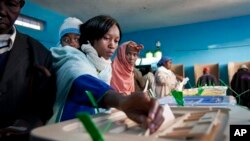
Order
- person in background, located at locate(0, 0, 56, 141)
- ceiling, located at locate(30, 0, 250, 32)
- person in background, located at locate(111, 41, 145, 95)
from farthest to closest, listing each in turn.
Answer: ceiling, located at locate(30, 0, 250, 32), person in background, located at locate(111, 41, 145, 95), person in background, located at locate(0, 0, 56, 141)

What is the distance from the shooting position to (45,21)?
4645 millimetres

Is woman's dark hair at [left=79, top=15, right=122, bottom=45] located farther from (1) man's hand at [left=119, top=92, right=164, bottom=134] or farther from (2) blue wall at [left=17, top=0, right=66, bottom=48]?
(2) blue wall at [left=17, top=0, right=66, bottom=48]

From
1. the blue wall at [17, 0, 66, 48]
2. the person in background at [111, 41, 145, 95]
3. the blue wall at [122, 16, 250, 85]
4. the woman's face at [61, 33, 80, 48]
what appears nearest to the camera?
the woman's face at [61, 33, 80, 48]

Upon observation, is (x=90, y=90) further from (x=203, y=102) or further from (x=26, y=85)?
(x=203, y=102)

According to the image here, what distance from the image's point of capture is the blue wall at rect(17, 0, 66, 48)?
4.25 metres

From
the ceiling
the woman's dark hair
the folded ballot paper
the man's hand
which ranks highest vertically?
the ceiling

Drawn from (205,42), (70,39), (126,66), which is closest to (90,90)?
(70,39)

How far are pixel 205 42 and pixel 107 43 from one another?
→ 207 inches

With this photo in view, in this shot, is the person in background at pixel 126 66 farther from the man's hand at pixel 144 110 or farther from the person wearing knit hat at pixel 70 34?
the man's hand at pixel 144 110

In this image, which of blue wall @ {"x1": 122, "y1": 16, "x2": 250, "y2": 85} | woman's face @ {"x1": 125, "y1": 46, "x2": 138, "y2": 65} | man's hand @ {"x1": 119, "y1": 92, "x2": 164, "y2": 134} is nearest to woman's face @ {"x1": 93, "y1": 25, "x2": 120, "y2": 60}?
man's hand @ {"x1": 119, "y1": 92, "x2": 164, "y2": 134}

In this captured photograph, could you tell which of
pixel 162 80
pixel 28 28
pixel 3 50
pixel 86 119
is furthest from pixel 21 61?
pixel 28 28

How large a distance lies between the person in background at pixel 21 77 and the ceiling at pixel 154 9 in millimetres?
3722

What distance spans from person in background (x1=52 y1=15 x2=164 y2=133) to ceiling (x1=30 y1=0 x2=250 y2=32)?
11.3ft

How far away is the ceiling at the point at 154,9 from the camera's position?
4398 millimetres
